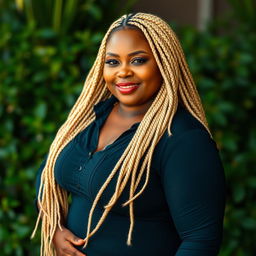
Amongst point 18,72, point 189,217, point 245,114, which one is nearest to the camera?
point 189,217

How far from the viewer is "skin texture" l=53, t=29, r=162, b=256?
2.27 m

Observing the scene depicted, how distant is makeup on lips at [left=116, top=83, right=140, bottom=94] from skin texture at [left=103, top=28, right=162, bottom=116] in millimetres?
11

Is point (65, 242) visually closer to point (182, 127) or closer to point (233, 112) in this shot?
point (182, 127)

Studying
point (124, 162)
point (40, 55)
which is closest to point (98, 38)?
point (40, 55)

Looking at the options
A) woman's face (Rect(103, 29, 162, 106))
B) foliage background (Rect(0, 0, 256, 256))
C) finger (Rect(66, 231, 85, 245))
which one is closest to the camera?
woman's face (Rect(103, 29, 162, 106))

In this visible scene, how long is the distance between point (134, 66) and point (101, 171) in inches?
15.6

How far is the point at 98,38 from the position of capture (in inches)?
167

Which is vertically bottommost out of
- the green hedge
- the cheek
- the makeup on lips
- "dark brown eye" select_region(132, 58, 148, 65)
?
the green hedge

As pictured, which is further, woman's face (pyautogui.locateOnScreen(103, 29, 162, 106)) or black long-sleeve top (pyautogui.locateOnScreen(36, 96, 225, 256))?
woman's face (pyautogui.locateOnScreen(103, 29, 162, 106))

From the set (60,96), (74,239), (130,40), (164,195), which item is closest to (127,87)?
(130,40)

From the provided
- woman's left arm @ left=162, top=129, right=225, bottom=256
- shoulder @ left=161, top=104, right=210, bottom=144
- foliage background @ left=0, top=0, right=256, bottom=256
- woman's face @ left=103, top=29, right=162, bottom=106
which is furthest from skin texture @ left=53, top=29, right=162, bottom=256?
foliage background @ left=0, top=0, right=256, bottom=256

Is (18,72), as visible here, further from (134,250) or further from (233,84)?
(134,250)

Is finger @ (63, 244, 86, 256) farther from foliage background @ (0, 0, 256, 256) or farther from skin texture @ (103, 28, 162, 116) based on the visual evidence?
foliage background @ (0, 0, 256, 256)

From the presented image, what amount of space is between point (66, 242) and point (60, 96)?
75.9 inches
